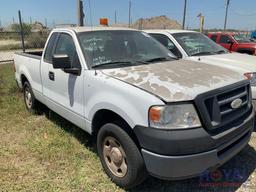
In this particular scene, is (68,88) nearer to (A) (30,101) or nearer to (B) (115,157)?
(B) (115,157)

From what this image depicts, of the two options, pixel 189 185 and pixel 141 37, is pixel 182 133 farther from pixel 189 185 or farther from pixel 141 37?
pixel 141 37

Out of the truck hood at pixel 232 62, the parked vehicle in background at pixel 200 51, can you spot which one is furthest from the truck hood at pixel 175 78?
the parked vehicle in background at pixel 200 51

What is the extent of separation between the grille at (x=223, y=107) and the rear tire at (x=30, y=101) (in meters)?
3.90

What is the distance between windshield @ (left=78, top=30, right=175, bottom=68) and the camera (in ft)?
11.9

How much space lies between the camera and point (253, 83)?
4.90 metres

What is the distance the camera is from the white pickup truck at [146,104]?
255 centimetres

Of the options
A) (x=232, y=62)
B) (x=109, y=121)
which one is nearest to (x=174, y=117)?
(x=109, y=121)

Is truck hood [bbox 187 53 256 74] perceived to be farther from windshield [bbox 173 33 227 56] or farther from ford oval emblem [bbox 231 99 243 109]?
ford oval emblem [bbox 231 99 243 109]

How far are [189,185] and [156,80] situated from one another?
54.8 inches

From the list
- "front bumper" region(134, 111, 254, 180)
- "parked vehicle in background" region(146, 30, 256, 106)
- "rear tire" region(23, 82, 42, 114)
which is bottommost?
"rear tire" region(23, 82, 42, 114)

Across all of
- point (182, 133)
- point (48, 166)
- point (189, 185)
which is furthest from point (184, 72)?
point (48, 166)

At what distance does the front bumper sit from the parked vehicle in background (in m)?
3.10

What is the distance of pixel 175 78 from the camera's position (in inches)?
117

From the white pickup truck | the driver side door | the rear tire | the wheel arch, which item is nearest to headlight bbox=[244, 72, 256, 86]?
the white pickup truck
